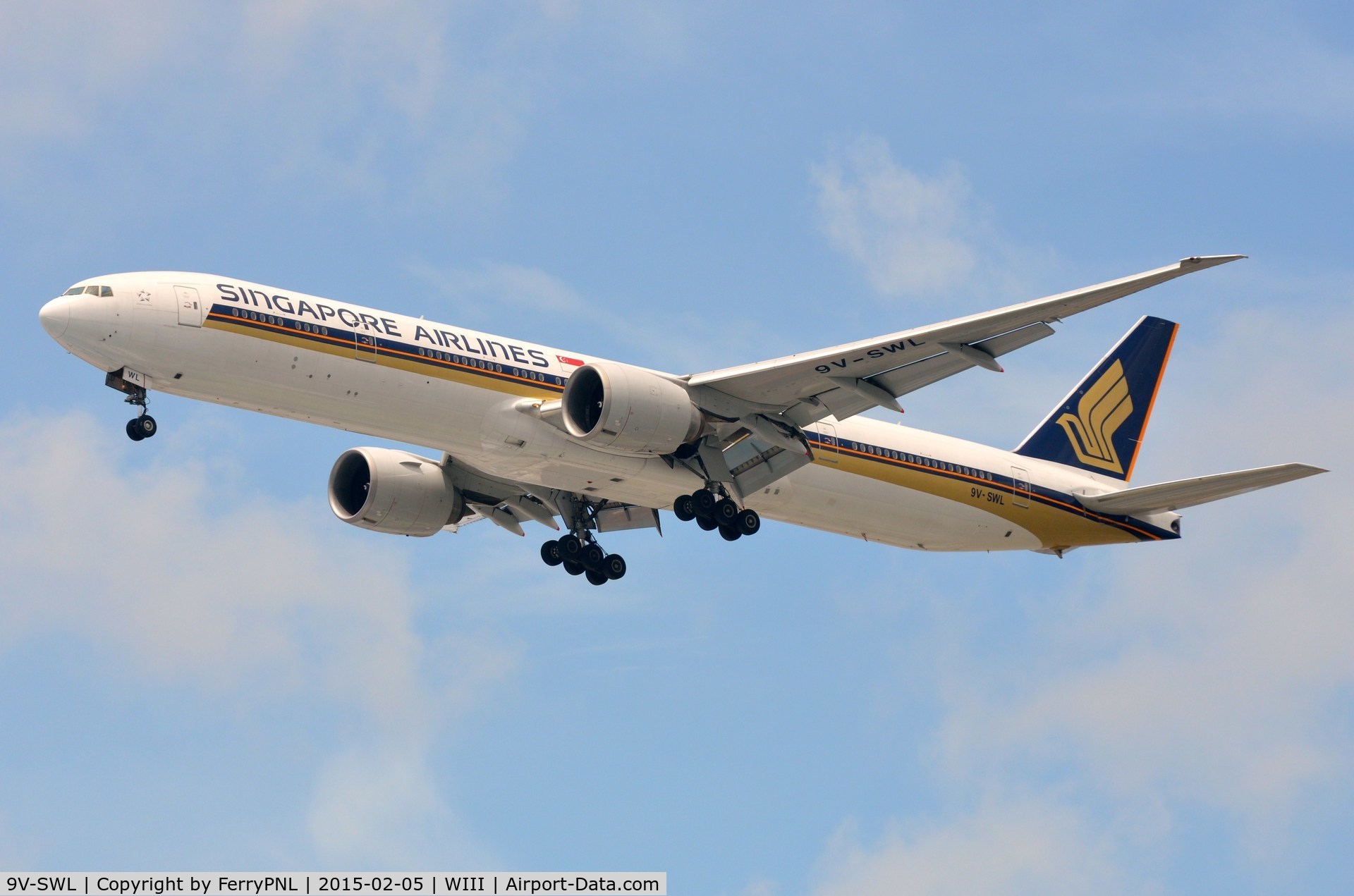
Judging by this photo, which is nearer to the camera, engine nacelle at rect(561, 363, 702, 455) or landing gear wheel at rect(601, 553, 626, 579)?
engine nacelle at rect(561, 363, 702, 455)

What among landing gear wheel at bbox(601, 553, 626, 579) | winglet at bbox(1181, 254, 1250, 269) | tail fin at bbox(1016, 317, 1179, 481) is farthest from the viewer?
tail fin at bbox(1016, 317, 1179, 481)

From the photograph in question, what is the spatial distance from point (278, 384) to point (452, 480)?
32.2ft

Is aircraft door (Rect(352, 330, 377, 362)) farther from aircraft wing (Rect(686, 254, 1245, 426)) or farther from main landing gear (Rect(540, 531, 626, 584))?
main landing gear (Rect(540, 531, 626, 584))

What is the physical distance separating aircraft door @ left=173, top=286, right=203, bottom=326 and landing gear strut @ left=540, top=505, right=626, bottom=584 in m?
13.2

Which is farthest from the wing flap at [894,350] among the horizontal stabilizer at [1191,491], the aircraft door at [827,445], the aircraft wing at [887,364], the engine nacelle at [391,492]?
the engine nacelle at [391,492]

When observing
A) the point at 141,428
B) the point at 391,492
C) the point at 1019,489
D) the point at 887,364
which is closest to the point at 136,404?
the point at 141,428

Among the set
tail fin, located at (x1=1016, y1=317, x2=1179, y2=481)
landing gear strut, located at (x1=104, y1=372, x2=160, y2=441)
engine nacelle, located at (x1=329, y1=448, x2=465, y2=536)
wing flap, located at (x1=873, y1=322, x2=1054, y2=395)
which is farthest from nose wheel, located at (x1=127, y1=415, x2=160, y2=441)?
tail fin, located at (x1=1016, y1=317, x2=1179, y2=481)

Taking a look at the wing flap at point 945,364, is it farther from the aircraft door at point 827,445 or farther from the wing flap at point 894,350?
the aircraft door at point 827,445

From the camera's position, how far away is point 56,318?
3170 cm

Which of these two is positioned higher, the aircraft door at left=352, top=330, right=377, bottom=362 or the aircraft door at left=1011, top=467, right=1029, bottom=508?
the aircraft door at left=1011, top=467, right=1029, bottom=508

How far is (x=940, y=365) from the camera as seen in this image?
35219 millimetres

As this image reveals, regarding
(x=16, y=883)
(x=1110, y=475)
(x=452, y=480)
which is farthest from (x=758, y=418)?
(x=16, y=883)

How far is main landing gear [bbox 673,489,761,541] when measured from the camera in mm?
37562

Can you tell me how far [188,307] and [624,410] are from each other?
948 cm
